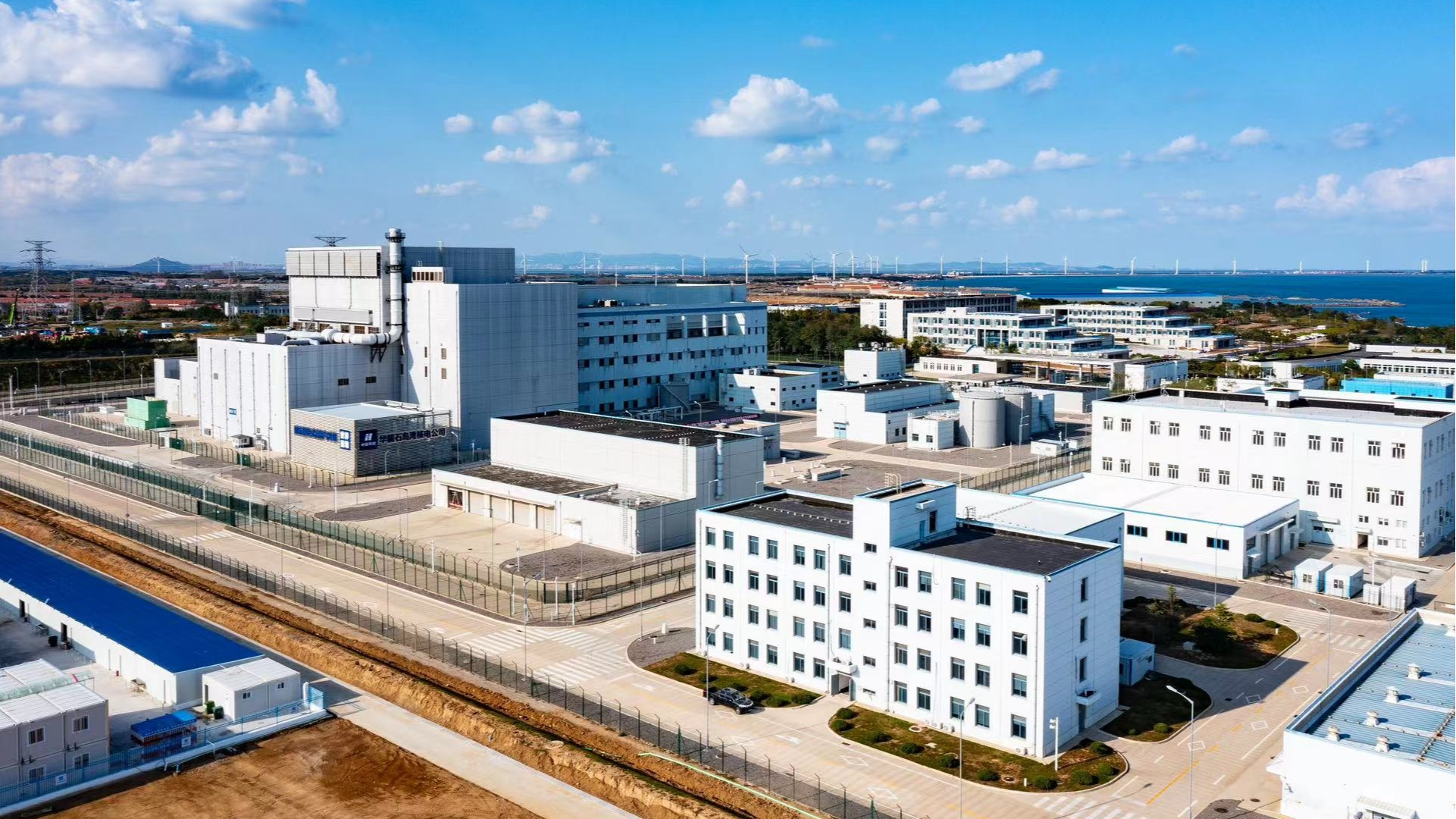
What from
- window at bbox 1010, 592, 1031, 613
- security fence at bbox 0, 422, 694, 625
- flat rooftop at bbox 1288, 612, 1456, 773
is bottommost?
security fence at bbox 0, 422, 694, 625

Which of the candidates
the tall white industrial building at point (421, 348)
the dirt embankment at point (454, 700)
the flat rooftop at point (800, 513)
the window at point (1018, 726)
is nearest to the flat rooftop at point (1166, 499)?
the flat rooftop at point (800, 513)

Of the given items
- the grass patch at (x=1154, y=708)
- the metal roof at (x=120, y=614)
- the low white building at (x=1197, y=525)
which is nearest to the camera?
the grass patch at (x=1154, y=708)

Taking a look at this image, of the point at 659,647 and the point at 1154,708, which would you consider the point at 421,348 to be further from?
the point at 1154,708

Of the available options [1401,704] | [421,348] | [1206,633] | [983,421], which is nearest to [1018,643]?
[1401,704]

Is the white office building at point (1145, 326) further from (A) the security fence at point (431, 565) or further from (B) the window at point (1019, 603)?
(B) the window at point (1019, 603)

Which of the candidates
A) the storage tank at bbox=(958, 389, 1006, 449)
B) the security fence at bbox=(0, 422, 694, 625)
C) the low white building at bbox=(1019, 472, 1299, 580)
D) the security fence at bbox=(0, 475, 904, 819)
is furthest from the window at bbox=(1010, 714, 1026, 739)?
the storage tank at bbox=(958, 389, 1006, 449)

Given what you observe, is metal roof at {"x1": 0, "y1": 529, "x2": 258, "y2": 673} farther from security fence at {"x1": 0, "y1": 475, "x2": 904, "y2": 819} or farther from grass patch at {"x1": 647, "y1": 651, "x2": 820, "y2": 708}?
grass patch at {"x1": 647, "y1": 651, "x2": 820, "y2": 708}
